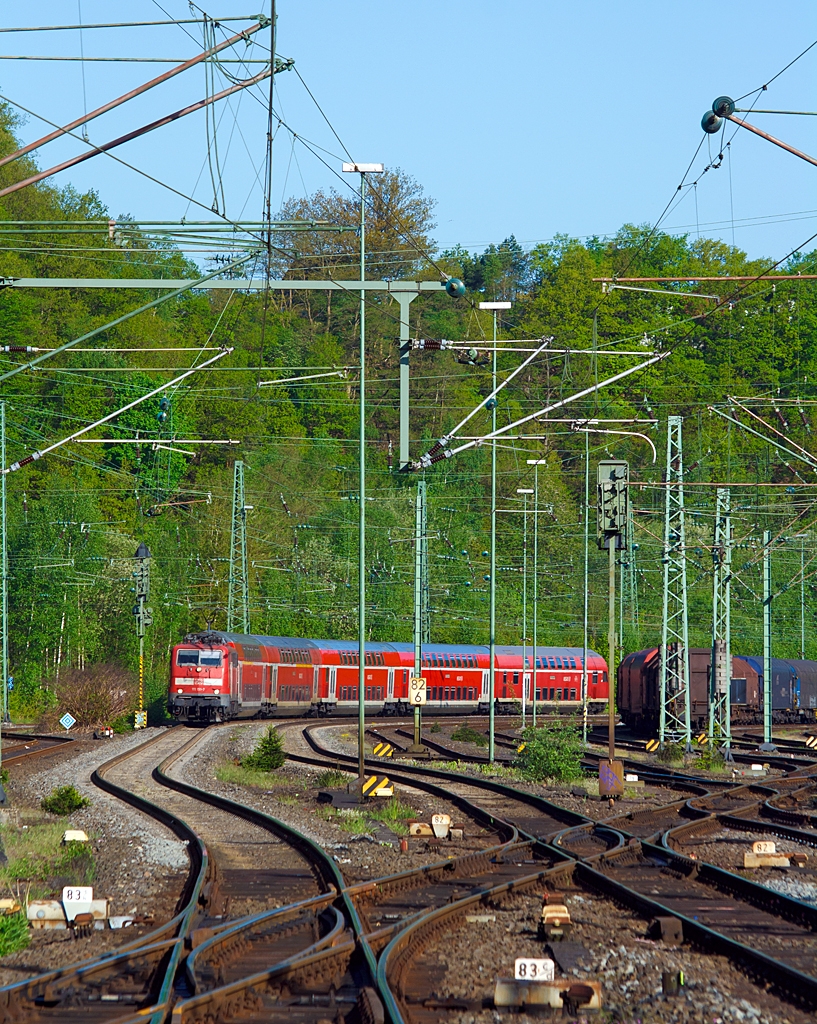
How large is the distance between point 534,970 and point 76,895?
495 cm

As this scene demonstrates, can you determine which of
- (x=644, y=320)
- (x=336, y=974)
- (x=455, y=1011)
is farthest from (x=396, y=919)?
(x=644, y=320)

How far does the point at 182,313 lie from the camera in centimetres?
8588

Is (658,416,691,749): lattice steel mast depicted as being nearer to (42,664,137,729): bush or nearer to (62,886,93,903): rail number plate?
(42,664,137,729): bush

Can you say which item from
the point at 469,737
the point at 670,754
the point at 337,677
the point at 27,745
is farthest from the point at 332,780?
the point at 337,677

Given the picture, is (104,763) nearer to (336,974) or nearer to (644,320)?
(336,974)

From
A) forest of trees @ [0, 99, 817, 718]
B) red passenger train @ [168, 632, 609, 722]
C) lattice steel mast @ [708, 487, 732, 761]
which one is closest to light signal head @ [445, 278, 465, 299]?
lattice steel mast @ [708, 487, 732, 761]

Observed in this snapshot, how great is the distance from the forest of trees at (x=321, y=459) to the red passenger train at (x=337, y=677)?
634cm

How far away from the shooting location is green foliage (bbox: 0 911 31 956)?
454 inches

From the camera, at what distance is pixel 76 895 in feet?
41.4

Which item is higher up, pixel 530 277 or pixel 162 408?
pixel 530 277

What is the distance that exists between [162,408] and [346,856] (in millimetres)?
12130

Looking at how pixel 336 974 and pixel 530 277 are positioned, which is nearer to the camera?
pixel 336 974

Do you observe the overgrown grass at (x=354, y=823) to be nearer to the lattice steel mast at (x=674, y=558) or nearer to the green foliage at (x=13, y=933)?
the green foliage at (x=13, y=933)

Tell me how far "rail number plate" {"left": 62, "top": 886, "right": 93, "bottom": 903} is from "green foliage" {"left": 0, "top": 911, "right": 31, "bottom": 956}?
0.45 metres
